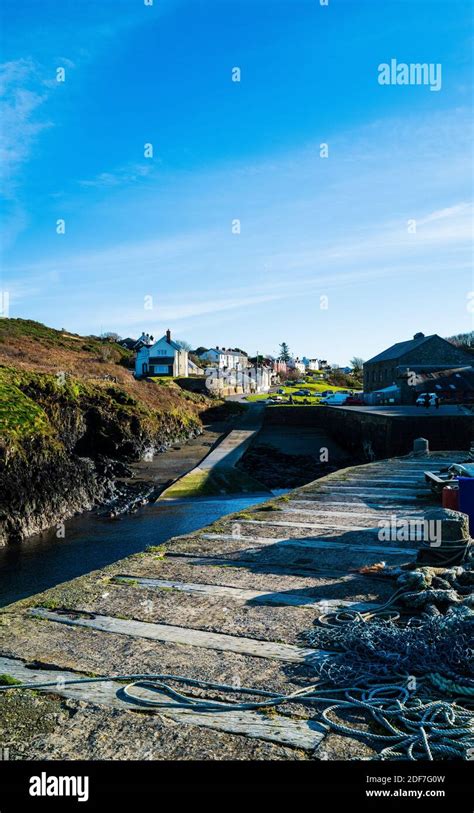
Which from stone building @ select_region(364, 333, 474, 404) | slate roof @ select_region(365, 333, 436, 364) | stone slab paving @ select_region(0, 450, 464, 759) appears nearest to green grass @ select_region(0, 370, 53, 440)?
stone slab paving @ select_region(0, 450, 464, 759)

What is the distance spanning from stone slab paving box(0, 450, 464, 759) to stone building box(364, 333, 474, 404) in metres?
44.8

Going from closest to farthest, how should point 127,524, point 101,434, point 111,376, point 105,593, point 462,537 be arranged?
1. point 105,593
2. point 462,537
3. point 127,524
4. point 101,434
5. point 111,376

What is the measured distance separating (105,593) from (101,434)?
27945mm

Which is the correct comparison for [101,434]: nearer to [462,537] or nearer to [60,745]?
[462,537]

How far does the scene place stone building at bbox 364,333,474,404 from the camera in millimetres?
53406

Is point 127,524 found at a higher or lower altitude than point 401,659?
lower

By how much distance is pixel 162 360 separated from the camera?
90.7m

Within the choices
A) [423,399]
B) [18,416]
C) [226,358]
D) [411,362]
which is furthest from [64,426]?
[226,358]

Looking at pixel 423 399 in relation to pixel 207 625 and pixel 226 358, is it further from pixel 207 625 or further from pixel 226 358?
pixel 226 358

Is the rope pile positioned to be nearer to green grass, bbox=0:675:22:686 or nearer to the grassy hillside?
green grass, bbox=0:675:22:686

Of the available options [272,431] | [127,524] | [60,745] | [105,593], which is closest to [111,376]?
[272,431]

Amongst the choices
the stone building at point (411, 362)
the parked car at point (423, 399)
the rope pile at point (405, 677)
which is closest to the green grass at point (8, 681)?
the rope pile at point (405, 677)

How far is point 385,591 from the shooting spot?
22.6ft

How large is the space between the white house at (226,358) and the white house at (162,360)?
1589 inches
